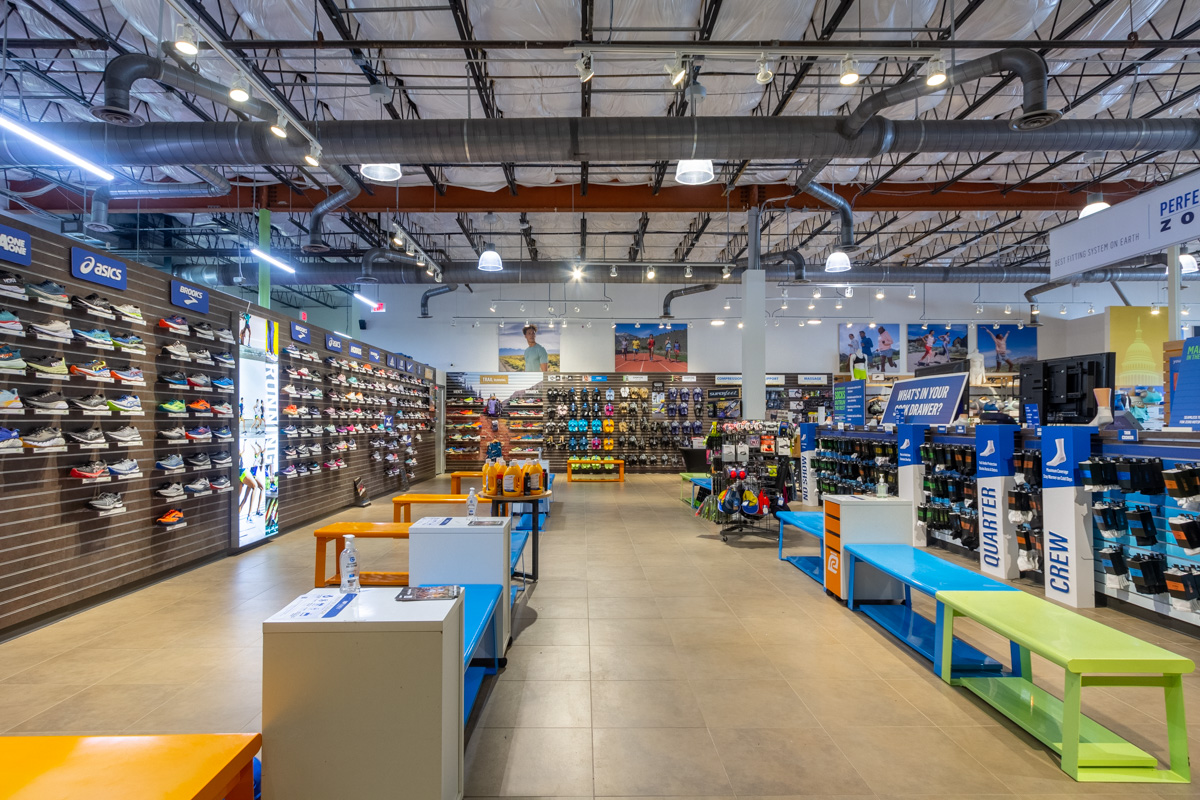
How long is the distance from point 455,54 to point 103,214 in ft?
22.1

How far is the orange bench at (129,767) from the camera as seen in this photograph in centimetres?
127

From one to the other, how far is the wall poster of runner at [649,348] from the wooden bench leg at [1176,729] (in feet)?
45.9

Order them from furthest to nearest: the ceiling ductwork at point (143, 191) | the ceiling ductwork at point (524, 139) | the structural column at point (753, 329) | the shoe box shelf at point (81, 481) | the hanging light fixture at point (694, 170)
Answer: the structural column at point (753, 329), the ceiling ductwork at point (143, 191), the ceiling ductwork at point (524, 139), the hanging light fixture at point (694, 170), the shoe box shelf at point (81, 481)

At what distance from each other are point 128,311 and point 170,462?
54.0 inches

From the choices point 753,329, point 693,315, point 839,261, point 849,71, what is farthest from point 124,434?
point 693,315

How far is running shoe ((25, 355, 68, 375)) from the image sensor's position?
385 cm

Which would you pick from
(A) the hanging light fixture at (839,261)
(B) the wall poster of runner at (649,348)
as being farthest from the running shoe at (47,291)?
(B) the wall poster of runner at (649,348)

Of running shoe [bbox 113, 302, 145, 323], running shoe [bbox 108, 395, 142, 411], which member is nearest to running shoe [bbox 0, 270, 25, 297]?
running shoe [bbox 113, 302, 145, 323]

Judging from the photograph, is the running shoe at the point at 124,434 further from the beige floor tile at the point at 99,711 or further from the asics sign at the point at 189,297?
the beige floor tile at the point at 99,711

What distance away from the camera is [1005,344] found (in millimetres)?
16266

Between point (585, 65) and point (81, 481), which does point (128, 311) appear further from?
point (585, 65)

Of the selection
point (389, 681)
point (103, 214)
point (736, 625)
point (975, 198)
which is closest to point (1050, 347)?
point (975, 198)

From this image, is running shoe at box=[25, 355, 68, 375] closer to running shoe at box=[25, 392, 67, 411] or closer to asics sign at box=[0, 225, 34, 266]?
running shoe at box=[25, 392, 67, 411]

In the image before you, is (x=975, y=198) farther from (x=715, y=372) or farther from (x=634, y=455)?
(x=634, y=455)
